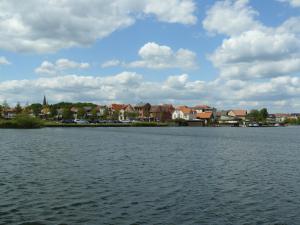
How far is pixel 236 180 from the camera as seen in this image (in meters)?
36.3

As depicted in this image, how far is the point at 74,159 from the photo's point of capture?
49875mm

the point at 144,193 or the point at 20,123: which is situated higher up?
the point at 20,123

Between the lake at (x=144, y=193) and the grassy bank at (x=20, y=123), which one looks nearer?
the lake at (x=144, y=193)

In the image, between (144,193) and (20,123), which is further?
(20,123)

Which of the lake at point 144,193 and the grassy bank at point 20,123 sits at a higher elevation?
the grassy bank at point 20,123

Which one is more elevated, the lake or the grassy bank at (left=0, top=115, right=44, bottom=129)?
the grassy bank at (left=0, top=115, right=44, bottom=129)

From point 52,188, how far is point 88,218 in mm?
9238

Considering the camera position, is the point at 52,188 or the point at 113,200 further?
the point at 52,188

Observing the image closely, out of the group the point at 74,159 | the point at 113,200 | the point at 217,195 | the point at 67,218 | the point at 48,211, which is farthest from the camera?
the point at 74,159

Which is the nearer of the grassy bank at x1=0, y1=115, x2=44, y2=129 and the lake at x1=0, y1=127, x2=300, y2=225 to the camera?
the lake at x1=0, y1=127, x2=300, y2=225

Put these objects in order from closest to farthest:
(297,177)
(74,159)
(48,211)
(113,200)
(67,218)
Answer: (67,218) → (48,211) → (113,200) → (297,177) → (74,159)

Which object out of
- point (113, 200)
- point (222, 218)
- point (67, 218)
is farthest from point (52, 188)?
point (222, 218)

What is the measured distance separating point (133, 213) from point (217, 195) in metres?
8.58

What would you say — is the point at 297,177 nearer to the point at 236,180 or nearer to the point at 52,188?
the point at 236,180
